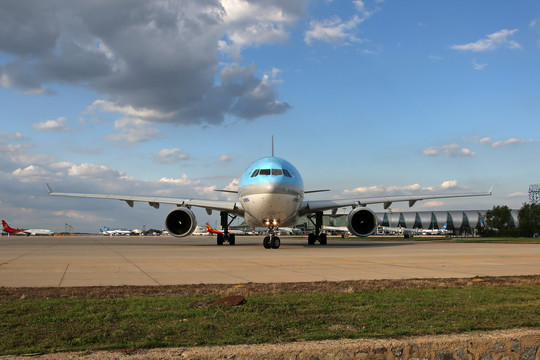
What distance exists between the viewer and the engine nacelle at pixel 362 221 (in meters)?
24.1

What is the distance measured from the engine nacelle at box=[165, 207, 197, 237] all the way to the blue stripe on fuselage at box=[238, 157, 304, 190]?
310 cm

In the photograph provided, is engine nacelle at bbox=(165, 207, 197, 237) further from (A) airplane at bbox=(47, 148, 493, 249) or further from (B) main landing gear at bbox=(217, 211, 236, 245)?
(B) main landing gear at bbox=(217, 211, 236, 245)

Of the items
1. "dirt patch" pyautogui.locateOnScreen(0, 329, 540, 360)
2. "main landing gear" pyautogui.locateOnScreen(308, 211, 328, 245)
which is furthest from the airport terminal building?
"dirt patch" pyautogui.locateOnScreen(0, 329, 540, 360)

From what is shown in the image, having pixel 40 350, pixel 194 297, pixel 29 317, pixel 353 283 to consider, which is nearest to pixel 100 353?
pixel 40 350

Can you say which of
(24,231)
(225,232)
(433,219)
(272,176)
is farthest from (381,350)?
(433,219)

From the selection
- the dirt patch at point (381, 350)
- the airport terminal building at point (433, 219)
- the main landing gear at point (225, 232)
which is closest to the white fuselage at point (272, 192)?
the main landing gear at point (225, 232)

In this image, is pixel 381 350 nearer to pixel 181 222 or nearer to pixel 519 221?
pixel 181 222

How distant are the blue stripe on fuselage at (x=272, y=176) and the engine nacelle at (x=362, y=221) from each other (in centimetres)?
329

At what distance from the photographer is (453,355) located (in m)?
4.34

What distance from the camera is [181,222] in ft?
80.3

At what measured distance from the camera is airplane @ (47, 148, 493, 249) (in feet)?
71.0

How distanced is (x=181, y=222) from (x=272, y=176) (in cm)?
619

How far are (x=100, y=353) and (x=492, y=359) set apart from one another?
12.2 ft

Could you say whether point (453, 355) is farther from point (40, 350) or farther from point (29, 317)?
point (29, 317)
